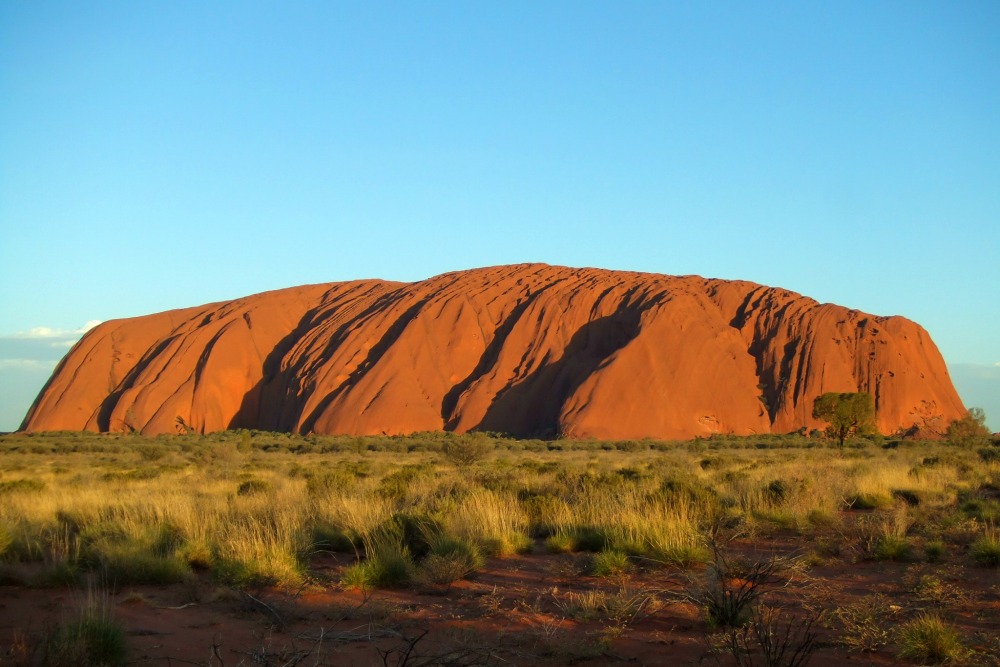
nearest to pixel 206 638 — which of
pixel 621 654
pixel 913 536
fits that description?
pixel 621 654

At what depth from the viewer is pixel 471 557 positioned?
8086 mm

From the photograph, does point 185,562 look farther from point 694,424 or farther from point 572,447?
point 694,424

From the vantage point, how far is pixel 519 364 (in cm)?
5816

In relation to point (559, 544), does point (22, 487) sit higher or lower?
lower

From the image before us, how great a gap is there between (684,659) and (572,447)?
37652 mm

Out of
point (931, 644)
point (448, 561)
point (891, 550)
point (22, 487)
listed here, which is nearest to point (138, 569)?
point (448, 561)

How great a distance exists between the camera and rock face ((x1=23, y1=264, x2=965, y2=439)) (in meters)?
53.7

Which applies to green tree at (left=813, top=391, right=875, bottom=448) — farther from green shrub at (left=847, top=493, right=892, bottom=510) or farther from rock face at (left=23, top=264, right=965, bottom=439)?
green shrub at (left=847, top=493, right=892, bottom=510)

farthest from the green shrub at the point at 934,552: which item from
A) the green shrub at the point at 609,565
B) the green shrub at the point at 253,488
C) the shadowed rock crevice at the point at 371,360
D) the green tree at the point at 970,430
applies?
the shadowed rock crevice at the point at 371,360

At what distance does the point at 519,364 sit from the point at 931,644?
53.2 m

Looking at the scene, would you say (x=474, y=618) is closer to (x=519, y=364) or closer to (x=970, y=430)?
(x=970, y=430)

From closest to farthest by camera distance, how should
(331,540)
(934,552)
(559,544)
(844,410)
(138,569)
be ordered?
(138,569) < (934,552) < (559,544) < (331,540) < (844,410)

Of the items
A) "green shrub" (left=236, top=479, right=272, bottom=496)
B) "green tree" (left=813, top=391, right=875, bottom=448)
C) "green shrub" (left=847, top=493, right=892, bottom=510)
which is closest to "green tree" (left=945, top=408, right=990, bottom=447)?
"green tree" (left=813, top=391, right=875, bottom=448)

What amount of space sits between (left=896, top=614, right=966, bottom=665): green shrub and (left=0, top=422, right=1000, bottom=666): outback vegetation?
0.04ft
